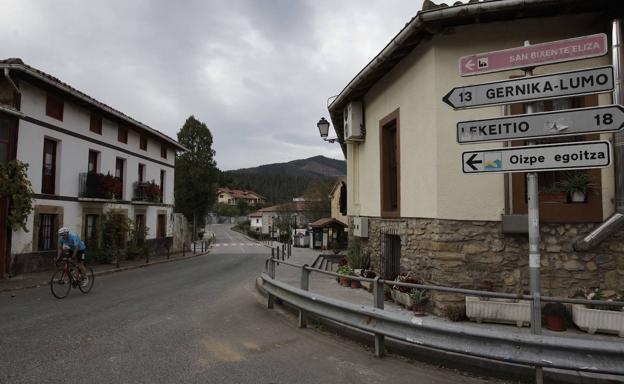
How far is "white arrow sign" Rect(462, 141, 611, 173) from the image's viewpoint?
391 centimetres

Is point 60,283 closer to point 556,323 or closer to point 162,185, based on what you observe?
point 556,323

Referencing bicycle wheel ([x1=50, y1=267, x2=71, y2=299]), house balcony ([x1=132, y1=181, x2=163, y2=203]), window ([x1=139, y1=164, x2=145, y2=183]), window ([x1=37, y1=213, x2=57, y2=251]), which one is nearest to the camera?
bicycle wheel ([x1=50, y1=267, x2=71, y2=299])

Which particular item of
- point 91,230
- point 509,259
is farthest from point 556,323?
point 91,230

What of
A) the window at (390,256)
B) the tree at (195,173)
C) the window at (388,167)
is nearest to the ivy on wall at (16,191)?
the window at (388,167)

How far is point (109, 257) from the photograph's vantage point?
18.0 m

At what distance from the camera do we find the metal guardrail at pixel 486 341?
3.41 metres

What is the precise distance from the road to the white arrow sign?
228cm

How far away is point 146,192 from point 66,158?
674 centimetres

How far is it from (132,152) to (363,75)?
16569 mm

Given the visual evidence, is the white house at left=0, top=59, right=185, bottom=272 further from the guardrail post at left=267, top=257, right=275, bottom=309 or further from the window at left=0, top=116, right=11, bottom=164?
the guardrail post at left=267, top=257, right=275, bottom=309

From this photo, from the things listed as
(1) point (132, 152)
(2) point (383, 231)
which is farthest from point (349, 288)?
(1) point (132, 152)

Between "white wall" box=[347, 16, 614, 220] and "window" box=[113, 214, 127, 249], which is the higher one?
"white wall" box=[347, 16, 614, 220]

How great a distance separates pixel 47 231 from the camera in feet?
49.8

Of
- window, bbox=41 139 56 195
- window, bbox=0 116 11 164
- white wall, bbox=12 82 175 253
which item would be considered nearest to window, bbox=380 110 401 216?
window, bbox=0 116 11 164
